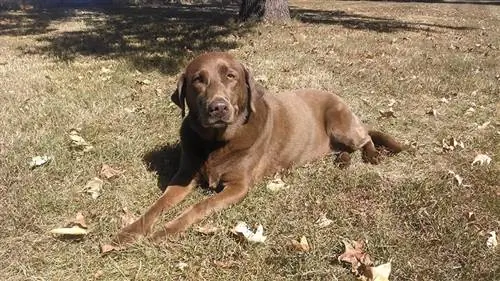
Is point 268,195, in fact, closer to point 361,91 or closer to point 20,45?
point 361,91

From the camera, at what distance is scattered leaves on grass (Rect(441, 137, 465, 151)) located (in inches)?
210

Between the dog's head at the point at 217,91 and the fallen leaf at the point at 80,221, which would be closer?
the fallen leaf at the point at 80,221

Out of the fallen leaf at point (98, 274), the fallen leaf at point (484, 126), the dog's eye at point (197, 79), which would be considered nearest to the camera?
the fallen leaf at point (98, 274)

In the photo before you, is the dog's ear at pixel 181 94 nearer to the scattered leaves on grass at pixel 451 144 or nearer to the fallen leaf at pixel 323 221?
the fallen leaf at pixel 323 221

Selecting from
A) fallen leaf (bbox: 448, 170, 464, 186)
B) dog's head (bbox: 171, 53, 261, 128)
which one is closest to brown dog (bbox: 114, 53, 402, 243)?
dog's head (bbox: 171, 53, 261, 128)

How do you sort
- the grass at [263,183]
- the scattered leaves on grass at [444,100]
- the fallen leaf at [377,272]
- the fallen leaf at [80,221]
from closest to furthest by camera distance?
the fallen leaf at [377,272] < the grass at [263,183] < the fallen leaf at [80,221] < the scattered leaves on grass at [444,100]

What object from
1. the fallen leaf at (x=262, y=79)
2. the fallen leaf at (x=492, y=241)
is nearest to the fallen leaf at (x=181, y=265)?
the fallen leaf at (x=492, y=241)

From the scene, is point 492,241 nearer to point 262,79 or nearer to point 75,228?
point 75,228

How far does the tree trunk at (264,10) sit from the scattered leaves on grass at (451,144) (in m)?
7.53

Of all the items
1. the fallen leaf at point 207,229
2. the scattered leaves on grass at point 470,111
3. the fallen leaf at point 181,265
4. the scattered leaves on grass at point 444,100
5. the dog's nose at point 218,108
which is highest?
the dog's nose at point 218,108

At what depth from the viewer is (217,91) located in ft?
13.5

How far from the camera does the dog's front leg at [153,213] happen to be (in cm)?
361

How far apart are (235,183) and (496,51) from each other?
8.93 meters

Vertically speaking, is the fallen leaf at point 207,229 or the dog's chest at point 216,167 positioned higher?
the dog's chest at point 216,167
